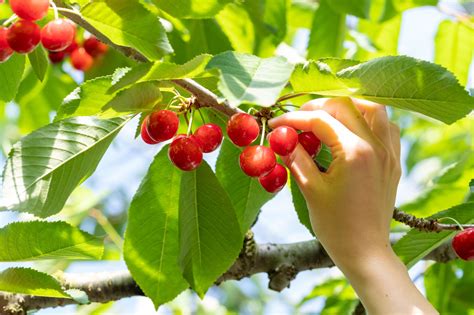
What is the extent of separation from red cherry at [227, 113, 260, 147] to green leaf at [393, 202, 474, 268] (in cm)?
52

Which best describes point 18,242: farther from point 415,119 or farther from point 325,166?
point 415,119

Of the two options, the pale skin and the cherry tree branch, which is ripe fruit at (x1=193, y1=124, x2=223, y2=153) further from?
the cherry tree branch

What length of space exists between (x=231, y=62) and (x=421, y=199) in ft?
4.42

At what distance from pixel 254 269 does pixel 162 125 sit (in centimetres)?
87

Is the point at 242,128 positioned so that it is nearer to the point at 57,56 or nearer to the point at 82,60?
the point at 82,60

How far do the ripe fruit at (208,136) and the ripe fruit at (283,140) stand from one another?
0.52 ft

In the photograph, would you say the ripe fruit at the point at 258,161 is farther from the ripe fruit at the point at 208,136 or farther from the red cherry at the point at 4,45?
the red cherry at the point at 4,45

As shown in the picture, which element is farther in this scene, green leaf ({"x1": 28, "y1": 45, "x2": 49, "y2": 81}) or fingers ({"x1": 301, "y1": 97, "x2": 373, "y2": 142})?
green leaf ({"x1": 28, "y1": 45, "x2": 49, "y2": 81})

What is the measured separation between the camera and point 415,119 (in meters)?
3.80

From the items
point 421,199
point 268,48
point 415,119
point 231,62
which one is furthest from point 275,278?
point 415,119

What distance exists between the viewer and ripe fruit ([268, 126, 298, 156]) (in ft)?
4.60

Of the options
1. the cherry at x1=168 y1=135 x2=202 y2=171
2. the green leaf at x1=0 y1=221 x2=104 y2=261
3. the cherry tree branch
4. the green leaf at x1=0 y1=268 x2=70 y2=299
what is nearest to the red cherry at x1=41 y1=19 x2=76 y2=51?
the cherry at x1=168 y1=135 x2=202 y2=171

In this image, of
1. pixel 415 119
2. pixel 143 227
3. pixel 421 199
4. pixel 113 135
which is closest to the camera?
pixel 113 135

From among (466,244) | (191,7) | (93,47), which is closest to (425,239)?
(466,244)
